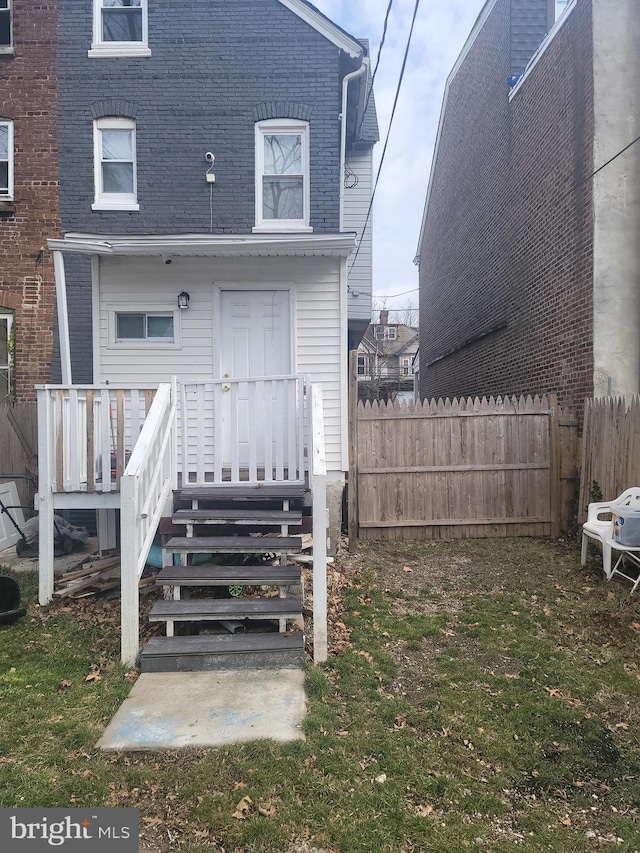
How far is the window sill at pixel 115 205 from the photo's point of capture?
27.8 feet

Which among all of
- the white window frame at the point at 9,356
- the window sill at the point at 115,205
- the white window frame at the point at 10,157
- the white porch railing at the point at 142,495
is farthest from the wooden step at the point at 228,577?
the white window frame at the point at 10,157

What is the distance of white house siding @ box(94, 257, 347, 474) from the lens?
730 cm

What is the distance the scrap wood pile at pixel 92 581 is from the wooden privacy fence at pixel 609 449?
5.35 metres

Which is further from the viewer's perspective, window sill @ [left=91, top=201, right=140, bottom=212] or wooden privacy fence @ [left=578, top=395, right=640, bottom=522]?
window sill @ [left=91, top=201, right=140, bottom=212]

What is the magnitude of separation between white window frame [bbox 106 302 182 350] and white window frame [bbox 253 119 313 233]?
6.49ft

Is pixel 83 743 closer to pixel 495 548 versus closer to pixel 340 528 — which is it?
pixel 340 528

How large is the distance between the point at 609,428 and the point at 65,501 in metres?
6.18

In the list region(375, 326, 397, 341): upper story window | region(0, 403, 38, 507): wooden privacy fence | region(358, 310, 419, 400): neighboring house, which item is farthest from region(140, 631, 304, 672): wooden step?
region(375, 326, 397, 341): upper story window

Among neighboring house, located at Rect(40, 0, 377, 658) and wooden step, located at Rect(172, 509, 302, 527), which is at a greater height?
neighboring house, located at Rect(40, 0, 377, 658)

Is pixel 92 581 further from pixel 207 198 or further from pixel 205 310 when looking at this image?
pixel 207 198

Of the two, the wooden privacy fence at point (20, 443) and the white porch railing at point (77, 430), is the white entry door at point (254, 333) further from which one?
the wooden privacy fence at point (20, 443)

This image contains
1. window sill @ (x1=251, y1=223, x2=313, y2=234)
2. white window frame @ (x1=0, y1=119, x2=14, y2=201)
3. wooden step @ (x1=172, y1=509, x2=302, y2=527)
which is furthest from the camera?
white window frame @ (x1=0, y1=119, x2=14, y2=201)

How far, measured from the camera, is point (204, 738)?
117 inches

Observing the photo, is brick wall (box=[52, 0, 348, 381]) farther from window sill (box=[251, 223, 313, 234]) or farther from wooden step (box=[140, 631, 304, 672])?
wooden step (box=[140, 631, 304, 672])
